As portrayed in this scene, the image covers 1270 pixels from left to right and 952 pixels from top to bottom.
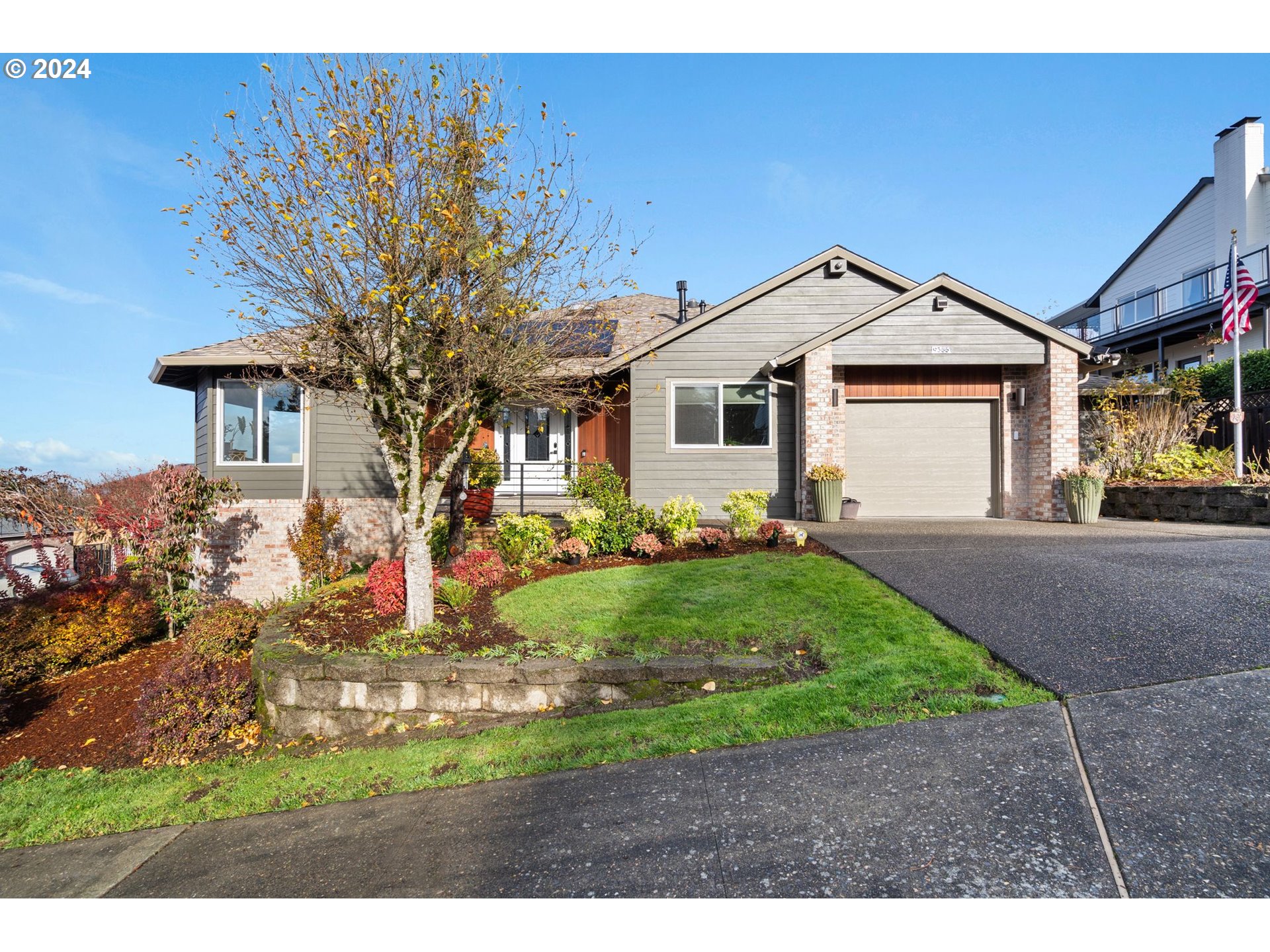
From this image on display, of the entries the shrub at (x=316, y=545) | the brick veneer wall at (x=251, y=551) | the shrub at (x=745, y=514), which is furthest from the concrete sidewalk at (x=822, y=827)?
the brick veneer wall at (x=251, y=551)

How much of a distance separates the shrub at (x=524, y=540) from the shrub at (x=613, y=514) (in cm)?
55

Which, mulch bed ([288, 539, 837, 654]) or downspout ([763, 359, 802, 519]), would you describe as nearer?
mulch bed ([288, 539, 837, 654])

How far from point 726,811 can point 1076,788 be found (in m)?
1.47

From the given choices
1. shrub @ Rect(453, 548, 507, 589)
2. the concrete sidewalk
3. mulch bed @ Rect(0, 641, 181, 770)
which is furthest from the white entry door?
the concrete sidewalk

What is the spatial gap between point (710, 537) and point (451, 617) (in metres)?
3.57

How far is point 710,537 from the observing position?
8.24 m

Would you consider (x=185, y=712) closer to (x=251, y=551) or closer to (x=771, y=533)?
(x=251, y=551)

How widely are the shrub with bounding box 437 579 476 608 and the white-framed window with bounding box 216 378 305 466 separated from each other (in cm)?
787

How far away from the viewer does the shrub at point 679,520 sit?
8.40m

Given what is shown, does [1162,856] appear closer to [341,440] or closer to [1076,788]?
[1076,788]

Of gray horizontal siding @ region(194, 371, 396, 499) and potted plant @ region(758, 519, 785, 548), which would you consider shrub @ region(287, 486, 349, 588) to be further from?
potted plant @ region(758, 519, 785, 548)

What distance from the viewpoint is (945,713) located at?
3551 mm

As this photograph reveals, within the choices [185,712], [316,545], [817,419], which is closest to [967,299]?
[817,419]

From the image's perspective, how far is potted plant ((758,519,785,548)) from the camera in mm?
8422
